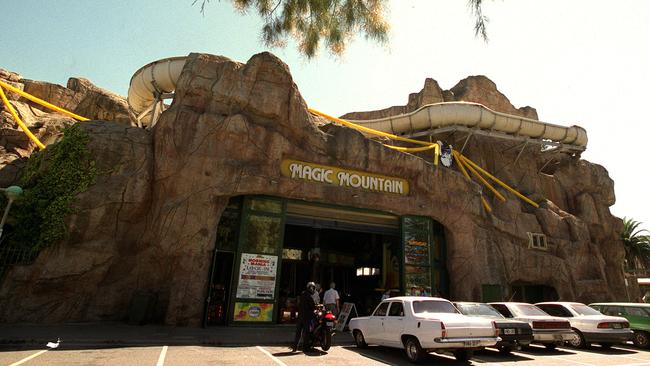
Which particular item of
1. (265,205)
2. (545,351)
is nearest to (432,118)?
(265,205)

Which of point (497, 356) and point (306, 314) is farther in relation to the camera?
point (497, 356)

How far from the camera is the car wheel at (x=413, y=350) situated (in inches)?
334

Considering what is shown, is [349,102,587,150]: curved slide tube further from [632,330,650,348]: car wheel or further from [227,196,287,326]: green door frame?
[632,330,650,348]: car wheel

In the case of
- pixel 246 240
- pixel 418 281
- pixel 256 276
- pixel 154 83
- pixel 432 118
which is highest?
pixel 432 118

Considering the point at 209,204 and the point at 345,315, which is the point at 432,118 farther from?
the point at 209,204

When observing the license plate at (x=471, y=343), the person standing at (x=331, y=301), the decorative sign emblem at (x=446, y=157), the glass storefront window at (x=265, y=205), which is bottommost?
the license plate at (x=471, y=343)

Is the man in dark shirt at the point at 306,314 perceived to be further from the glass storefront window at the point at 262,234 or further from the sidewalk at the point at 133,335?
the glass storefront window at the point at 262,234

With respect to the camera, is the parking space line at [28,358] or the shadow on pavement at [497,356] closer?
the parking space line at [28,358]

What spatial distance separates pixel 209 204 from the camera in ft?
49.3

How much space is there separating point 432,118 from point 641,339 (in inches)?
762

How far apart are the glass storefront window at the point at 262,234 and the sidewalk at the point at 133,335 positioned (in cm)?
332

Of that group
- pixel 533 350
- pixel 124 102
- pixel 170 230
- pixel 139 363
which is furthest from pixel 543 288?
pixel 124 102

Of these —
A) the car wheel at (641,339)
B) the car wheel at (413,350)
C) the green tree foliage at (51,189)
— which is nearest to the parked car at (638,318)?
the car wheel at (641,339)

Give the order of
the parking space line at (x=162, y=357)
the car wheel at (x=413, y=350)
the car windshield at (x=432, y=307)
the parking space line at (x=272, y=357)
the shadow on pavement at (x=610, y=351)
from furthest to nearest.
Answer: the shadow on pavement at (x=610, y=351), the car windshield at (x=432, y=307), the car wheel at (x=413, y=350), the parking space line at (x=272, y=357), the parking space line at (x=162, y=357)
